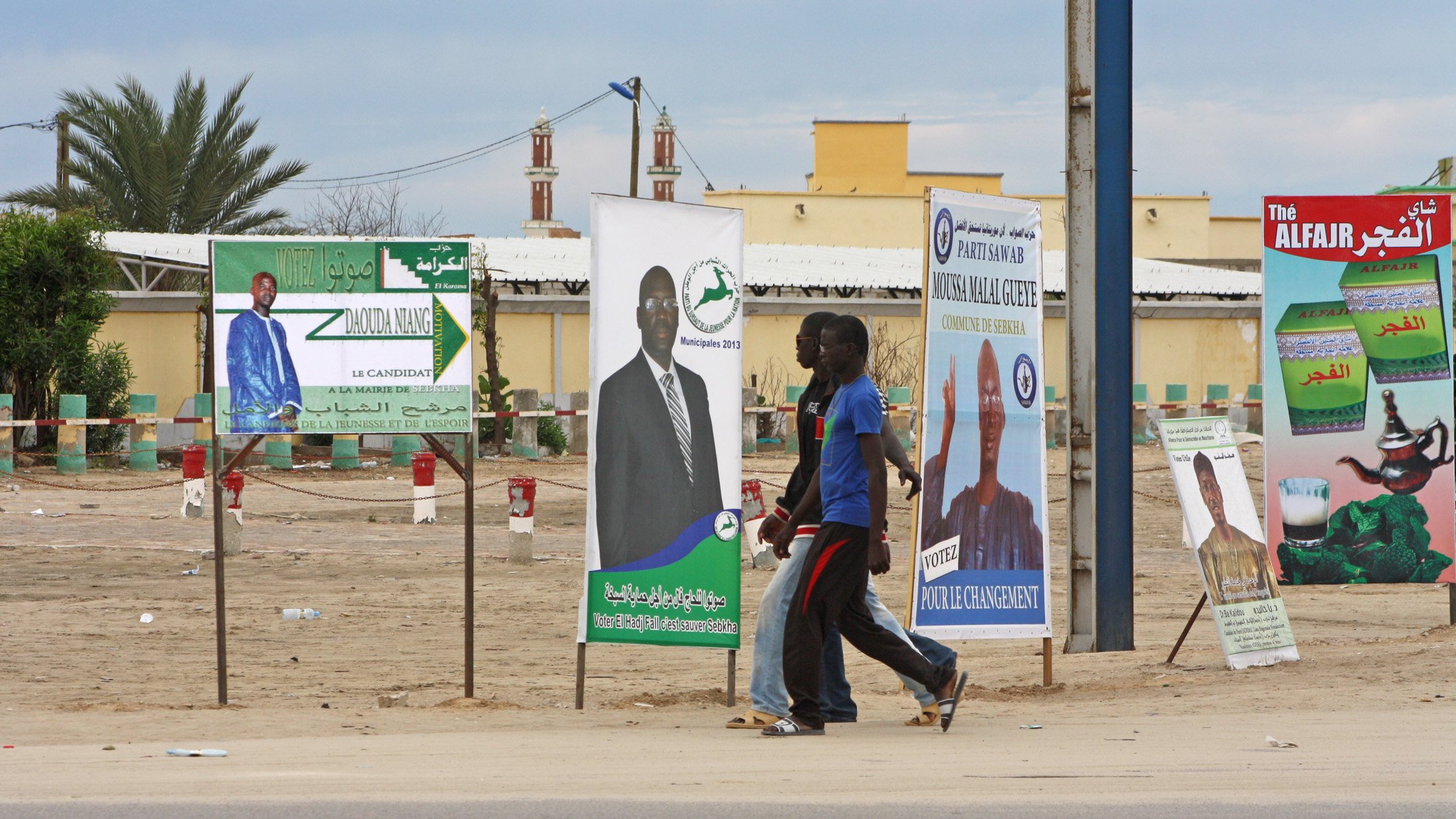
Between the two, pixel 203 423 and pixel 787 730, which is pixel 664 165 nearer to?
pixel 203 423

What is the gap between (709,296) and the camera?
7.75 meters

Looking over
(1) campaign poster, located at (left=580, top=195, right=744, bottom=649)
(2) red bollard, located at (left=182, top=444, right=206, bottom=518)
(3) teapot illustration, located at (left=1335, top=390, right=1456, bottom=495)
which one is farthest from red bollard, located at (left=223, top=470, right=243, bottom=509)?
(3) teapot illustration, located at (left=1335, top=390, right=1456, bottom=495)

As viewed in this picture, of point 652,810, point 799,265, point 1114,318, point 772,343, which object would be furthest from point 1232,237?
point 652,810

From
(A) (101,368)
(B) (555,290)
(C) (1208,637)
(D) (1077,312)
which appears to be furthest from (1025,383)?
(B) (555,290)

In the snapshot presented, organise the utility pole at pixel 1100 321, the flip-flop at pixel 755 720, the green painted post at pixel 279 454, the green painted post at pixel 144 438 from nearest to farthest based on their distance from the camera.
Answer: the flip-flop at pixel 755 720, the utility pole at pixel 1100 321, the green painted post at pixel 144 438, the green painted post at pixel 279 454

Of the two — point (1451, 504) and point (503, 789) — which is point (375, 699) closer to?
point (503, 789)

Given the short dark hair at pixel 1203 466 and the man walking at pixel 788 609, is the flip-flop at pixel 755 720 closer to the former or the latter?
the man walking at pixel 788 609

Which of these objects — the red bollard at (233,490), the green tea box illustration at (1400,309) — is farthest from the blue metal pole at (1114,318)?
the red bollard at (233,490)

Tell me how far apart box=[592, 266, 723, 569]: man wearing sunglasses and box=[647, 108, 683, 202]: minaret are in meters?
53.7

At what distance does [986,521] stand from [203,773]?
4164 mm

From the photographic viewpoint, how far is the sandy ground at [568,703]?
5.91 m

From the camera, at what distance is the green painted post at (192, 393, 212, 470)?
82.0ft

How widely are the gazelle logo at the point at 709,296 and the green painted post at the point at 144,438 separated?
60.9 feet

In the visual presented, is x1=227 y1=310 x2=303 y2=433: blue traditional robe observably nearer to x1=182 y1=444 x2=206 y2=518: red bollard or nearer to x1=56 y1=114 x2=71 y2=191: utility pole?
x1=182 y1=444 x2=206 y2=518: red bollard
